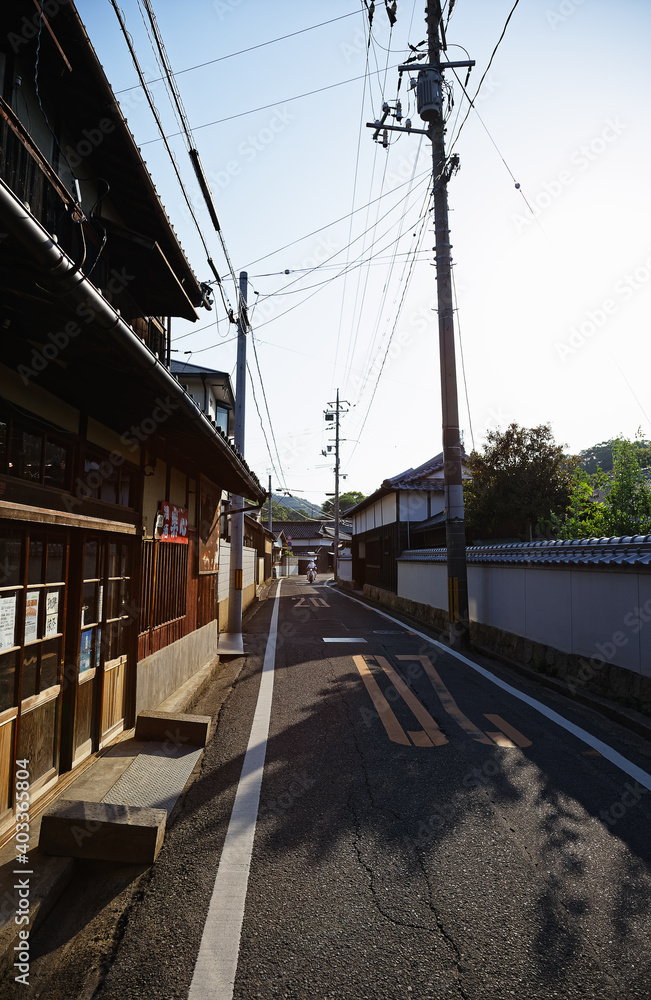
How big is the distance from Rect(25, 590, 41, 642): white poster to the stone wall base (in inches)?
289

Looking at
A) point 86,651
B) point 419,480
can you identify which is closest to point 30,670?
point 86,651

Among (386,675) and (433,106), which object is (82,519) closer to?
(386,675)

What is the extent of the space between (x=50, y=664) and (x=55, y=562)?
0.89m

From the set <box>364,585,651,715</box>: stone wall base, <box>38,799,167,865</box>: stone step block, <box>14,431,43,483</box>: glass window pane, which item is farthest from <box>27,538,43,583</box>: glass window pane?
<box>364,585,651,715</box>: stone wall base

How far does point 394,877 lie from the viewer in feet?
11.6

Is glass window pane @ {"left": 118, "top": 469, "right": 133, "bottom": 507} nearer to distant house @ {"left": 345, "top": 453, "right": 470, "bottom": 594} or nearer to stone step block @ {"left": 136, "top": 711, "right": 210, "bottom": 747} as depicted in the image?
stone step block @ {"left": 136, "top": 711, "right": 210, "bottom": 747}

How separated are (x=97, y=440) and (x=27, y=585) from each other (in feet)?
6.26

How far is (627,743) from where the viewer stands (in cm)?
620

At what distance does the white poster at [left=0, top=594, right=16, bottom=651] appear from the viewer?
379cm

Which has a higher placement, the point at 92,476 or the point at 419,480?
the point at 419,480

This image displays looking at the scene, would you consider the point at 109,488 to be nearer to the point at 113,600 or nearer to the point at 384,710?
the point at 113,600

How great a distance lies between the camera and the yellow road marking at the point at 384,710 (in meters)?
6.18

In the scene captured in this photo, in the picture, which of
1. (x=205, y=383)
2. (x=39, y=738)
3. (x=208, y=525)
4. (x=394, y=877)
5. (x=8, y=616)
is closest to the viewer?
(x=394, y=877)

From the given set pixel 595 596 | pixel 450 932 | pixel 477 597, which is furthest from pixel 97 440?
pixel 477 597
